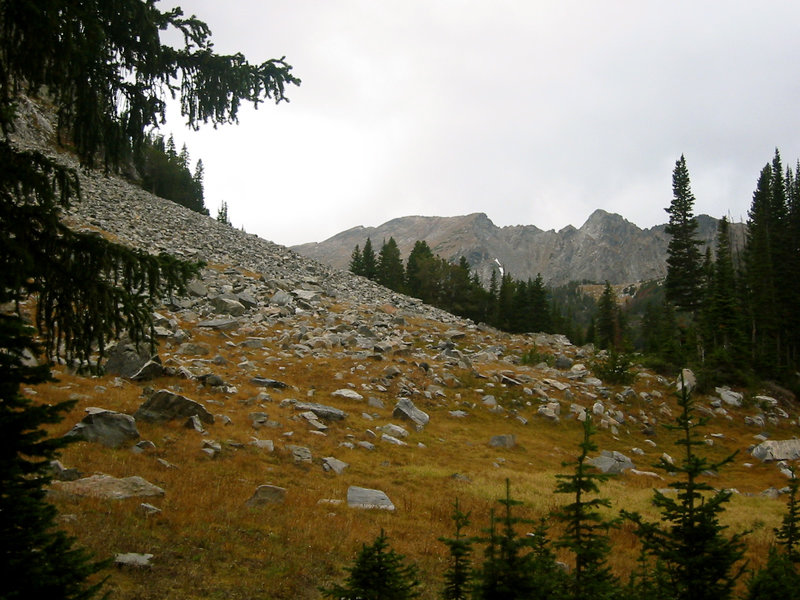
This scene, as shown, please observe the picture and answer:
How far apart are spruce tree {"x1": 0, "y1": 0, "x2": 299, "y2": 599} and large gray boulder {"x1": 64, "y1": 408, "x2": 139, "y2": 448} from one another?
299 inches

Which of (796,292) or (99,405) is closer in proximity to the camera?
(99,405)

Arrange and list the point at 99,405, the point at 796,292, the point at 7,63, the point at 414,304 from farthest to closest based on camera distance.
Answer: the point at 414,304, the point at 796,292, the point at 99,405, the point at 7,63

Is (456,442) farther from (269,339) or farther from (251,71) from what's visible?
(251,71)

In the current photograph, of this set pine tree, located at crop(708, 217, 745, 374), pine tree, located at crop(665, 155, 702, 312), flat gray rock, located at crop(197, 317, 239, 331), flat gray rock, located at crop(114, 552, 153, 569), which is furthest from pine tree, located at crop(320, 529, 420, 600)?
pine tree, located at crop(665, 155, 702, 312)

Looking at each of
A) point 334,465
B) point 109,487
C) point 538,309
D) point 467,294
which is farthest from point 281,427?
point 538,309

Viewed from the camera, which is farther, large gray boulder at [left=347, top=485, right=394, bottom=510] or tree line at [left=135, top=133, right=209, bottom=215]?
tree line at [left=135, top=133, right=209, bottom=215]

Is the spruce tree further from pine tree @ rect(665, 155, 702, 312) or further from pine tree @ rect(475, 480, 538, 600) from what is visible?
A: pine tree @ rect(665, 155, 702, 312)

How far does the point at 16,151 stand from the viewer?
5180mm

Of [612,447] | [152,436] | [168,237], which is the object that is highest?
[168,237]

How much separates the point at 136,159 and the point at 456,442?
16.9 m

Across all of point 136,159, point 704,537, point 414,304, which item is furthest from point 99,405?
point 414,304

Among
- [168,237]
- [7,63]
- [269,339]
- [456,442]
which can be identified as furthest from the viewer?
[168,237]

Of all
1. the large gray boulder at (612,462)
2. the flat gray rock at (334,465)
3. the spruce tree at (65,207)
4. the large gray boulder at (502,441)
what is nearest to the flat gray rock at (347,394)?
the large gray boulder at (502,441)

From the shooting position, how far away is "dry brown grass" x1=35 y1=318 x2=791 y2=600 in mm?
8180
